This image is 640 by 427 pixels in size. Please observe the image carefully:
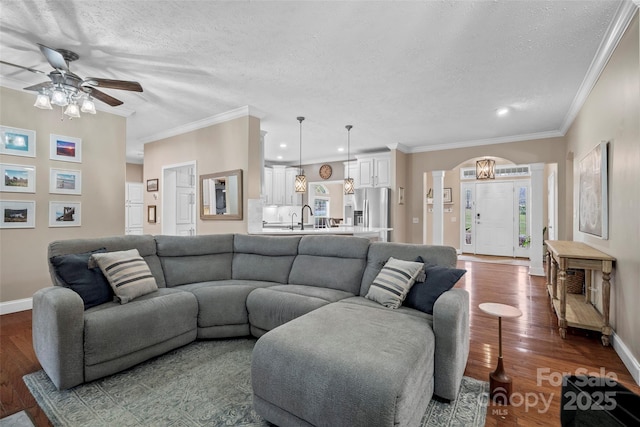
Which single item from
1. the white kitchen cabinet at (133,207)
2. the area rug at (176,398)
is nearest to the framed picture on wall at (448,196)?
the area rug at (176,398)

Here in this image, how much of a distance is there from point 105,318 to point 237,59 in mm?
2478

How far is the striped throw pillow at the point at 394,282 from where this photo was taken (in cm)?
225

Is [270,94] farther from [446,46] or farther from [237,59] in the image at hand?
[446,46]

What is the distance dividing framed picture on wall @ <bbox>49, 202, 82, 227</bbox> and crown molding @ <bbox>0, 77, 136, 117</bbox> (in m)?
1.38

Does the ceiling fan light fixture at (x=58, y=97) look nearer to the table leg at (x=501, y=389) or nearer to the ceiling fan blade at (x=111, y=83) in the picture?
the ceiling fan blade at (x=111, y=83)

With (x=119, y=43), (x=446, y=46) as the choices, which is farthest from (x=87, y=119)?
(x=446, y=46)

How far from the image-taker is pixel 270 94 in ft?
12.6

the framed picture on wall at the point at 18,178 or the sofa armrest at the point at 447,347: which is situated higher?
the framed picture on wall at the point at 18,178

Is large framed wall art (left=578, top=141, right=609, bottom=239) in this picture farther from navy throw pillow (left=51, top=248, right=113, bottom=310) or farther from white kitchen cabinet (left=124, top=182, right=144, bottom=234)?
white kitchen cabinet (left=124, top=182, right=144, bottom=234)

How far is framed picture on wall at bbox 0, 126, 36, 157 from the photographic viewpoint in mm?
3543

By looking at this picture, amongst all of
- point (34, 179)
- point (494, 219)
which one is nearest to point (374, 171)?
point (494, 219)

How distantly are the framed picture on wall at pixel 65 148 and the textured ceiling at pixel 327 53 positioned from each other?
712 millimetres

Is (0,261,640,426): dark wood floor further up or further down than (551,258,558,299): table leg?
further down

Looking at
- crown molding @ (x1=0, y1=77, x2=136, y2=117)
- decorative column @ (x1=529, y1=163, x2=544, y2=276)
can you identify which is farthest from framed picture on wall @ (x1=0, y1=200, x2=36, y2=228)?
decorative column @ (x1=529, y1=163, x2=544, y2=276)
